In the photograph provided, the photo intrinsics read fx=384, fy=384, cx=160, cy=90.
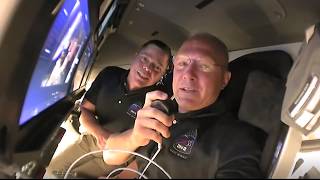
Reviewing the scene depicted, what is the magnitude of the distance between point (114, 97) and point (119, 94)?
14 mm

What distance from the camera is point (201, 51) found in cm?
77

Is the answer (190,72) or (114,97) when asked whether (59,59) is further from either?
(190,72)

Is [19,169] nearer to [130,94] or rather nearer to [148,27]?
[130,94]

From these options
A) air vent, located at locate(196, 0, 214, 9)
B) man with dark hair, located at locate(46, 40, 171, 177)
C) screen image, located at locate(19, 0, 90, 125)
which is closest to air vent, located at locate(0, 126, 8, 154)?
screen image, located at locate(19, 0, 90, 125)

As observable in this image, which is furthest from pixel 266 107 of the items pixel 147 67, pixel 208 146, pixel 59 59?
pixel 59 59

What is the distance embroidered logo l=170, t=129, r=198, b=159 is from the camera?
0.76m

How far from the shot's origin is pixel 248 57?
858 millimetres

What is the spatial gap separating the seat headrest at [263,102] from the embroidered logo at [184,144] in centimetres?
11

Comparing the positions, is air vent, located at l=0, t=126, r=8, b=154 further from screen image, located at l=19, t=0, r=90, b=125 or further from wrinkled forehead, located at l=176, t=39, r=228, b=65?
wrinkled forehead, located at l=176, t=39, r=228, b=65

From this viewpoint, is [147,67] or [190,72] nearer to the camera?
[190,72]

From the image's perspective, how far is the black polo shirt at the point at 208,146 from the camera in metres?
0.65

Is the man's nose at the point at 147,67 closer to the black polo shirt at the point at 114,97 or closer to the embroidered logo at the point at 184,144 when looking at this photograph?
the black polo shirt at the point at 114,97

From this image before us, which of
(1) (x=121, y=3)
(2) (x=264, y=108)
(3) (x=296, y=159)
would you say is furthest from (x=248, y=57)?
(1) (x=121, y=3)

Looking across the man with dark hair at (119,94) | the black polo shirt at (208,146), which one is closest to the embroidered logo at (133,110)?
the man with dark hair at (119,94)
